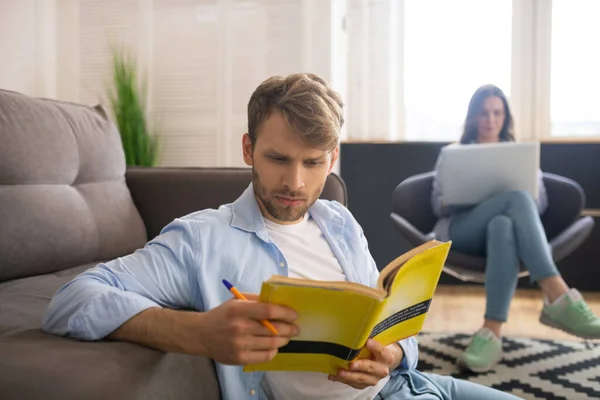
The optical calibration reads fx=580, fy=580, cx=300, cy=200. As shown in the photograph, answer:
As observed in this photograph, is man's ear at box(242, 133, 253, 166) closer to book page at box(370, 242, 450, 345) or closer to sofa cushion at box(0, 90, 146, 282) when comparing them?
book page at box(370, 242, 450, 345)

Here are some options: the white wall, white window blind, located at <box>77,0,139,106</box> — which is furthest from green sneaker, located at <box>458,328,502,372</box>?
the white wall

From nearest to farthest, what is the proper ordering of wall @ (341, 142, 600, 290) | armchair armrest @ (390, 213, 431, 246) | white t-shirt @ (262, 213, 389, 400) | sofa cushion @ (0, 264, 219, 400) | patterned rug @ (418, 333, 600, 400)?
sofa cushion @ (0, 264, 219, 400), white t-shirt @ (262, 213, 389, 400), patterned rug @ (418, 333, 600, 400), armchair armrest @ (390, 213, 431, 246), wall @ (341, 142, 600, 290)

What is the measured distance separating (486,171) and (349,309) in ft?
5.92

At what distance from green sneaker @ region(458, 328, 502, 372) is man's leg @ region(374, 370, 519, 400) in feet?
3.77

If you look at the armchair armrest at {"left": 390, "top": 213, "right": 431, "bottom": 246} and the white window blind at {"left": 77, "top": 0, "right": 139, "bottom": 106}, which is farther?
the white window blind at {"left": 77, "top": 0, "right": 139, "bottom": 106}

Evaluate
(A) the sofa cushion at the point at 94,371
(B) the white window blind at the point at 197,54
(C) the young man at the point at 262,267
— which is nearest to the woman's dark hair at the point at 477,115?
(B) the white window blind at the point at 197,54

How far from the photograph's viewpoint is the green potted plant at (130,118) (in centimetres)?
371

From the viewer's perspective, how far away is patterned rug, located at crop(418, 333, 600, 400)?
6.29 feet

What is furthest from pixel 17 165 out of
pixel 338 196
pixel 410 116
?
pixel 410 116

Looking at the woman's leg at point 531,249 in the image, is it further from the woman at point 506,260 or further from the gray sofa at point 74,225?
the gray sofa at point 74,225

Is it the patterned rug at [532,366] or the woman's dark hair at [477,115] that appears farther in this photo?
the woman's dark hair at [477,115]

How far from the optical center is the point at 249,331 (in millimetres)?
680

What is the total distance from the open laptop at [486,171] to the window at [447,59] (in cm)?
148

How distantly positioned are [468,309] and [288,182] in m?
2.49
